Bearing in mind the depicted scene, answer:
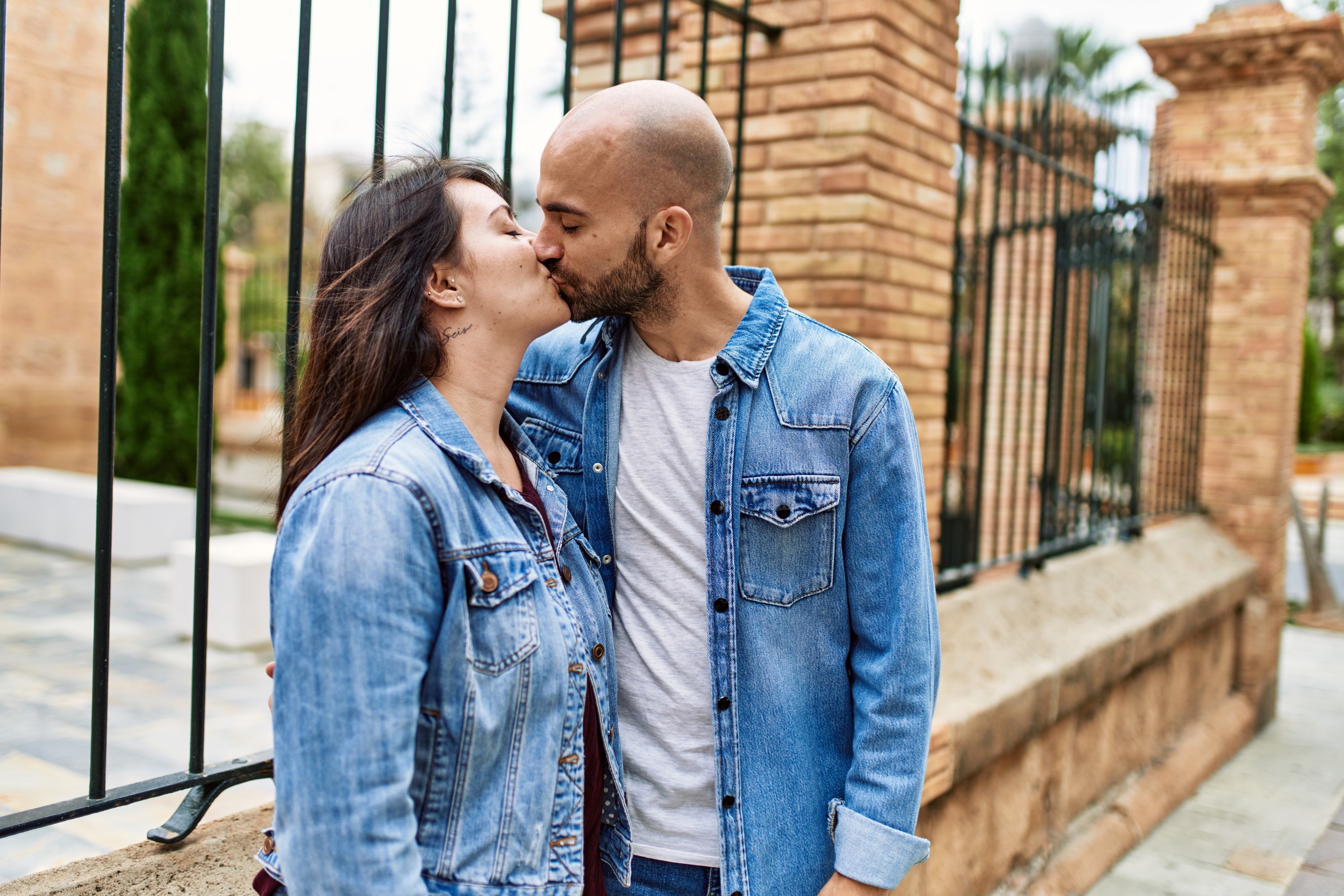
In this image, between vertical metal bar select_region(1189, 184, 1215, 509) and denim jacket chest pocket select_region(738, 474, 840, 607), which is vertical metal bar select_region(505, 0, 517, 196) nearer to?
denim jacket chest pocket select_region(738, 474, 840, 607)

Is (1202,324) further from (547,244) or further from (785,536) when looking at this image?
(547,244)

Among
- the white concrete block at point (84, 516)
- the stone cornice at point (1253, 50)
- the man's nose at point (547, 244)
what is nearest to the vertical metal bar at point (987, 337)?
the man's nose at point (547, 244)

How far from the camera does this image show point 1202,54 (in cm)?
686

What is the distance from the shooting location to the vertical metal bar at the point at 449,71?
7.08ft

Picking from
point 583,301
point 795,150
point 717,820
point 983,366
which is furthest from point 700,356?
point 983,366

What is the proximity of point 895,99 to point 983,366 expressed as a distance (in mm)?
1278

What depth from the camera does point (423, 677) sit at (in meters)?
1.26

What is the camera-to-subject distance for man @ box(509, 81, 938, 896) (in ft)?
5.80

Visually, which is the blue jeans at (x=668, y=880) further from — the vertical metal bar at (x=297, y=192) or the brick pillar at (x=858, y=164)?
the brick pillar at (x=858, y=164)

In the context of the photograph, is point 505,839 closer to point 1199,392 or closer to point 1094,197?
point 1094,197

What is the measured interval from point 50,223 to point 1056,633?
11220mm

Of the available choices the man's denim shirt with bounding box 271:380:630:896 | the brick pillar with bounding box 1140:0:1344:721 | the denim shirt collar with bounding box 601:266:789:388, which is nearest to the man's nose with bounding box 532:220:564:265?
the denim shirt collar with bounding box 601:266:789:388

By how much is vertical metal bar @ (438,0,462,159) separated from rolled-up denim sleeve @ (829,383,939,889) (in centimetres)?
107

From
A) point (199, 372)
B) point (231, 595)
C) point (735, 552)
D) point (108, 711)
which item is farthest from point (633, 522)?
point (231, 595)
